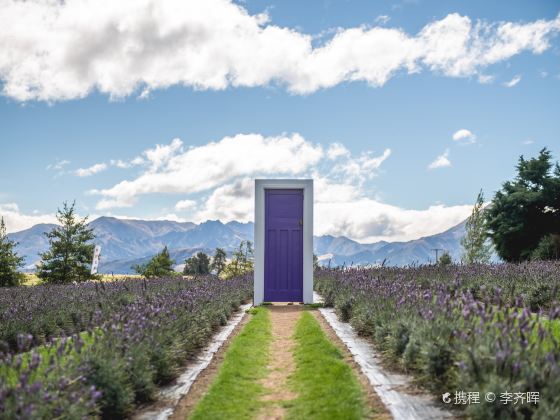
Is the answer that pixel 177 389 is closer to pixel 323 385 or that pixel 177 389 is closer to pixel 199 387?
pixel 199 387

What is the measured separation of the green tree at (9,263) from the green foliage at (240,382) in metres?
17.7

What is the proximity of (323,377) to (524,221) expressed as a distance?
2241cm

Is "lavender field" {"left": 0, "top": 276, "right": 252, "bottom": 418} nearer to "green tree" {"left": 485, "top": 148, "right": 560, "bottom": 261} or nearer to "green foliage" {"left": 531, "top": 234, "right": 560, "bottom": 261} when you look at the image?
"green foliage" {"left": 531, "top": 234, "right": 560, "bottom": 261}

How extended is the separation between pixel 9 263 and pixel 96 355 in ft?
68.1

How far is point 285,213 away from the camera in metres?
12.3

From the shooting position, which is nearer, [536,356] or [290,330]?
[536,356]

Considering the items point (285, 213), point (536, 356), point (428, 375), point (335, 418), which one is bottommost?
point (335, 418)

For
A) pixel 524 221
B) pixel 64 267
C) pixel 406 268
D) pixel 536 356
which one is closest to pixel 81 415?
pixel 536 356

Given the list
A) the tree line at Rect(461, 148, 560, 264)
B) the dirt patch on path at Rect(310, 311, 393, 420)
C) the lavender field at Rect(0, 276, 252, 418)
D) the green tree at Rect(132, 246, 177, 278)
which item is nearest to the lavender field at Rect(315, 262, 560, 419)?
the dirt patch on path at Rect(310, 311, 393, 420)

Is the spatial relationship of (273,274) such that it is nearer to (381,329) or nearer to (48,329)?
(48,329)

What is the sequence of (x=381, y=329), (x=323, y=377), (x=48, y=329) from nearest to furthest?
(x=323, y=377) → (x=381, y=329) → (x=48, y=329)

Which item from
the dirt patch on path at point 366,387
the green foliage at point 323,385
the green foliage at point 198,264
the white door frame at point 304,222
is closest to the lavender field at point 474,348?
the dirt patch on path at point 366,387

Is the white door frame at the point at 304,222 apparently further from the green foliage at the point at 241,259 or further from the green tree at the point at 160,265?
the green foliage at the point at 241,259

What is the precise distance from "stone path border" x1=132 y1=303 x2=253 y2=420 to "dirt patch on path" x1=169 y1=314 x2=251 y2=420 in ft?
0.12
